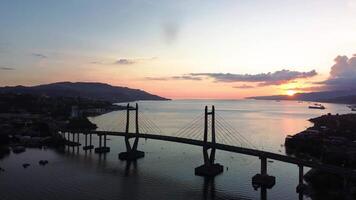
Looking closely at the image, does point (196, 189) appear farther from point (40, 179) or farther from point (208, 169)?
point (40, 179)

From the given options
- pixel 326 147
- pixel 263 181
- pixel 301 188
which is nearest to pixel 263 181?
pixel 263 181

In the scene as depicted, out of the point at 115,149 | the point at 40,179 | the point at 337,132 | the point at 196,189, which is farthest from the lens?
the point at 337,132

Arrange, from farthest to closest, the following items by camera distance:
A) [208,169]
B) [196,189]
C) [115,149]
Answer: [115,149]
[208,169]
[196,189]

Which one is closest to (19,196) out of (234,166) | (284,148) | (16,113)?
(234,166)

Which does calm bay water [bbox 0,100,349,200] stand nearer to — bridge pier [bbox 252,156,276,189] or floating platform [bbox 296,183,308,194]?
floating platform [bbox 296,183,308,194]

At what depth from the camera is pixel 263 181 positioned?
37938 millimetres

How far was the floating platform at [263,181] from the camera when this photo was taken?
37.5m

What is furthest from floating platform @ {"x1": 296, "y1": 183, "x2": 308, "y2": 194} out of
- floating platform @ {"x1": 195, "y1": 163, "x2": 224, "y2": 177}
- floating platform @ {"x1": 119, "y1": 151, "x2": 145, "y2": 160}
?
floating platform @ {"x1": 119, "y1": 151, "x2": 145, "y2": 160}

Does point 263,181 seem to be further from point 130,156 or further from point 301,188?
A: point 130,156

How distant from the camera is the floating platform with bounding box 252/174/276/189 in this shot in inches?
1478

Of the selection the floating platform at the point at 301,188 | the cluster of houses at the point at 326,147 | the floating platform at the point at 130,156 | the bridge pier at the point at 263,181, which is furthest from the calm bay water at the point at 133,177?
the cluster of houses at the point at 326,147

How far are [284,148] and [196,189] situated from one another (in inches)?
1269

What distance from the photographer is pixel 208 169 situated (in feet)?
140

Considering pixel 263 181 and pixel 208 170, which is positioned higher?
pixel 208 170
